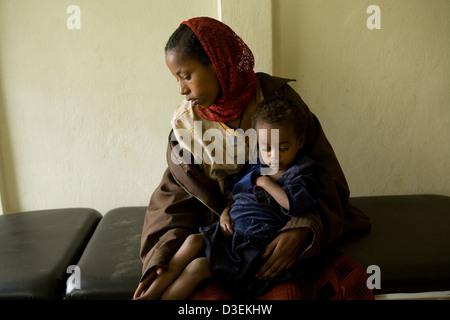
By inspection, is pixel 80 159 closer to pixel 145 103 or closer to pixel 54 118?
pixel 54 118

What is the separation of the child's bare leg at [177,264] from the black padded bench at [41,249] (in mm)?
486

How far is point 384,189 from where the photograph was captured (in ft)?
8.50

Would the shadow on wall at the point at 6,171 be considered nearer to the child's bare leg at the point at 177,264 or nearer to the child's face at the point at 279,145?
the child's bare leg at the point at 177,264

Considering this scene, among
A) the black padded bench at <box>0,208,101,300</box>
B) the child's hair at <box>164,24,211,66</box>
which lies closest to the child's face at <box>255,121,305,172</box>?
the child's hair at <box>164,24,211,66</box>

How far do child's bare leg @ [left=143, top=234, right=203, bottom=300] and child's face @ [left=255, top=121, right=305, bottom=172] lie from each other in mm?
416

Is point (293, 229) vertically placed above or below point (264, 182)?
below

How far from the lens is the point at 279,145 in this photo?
1486mm

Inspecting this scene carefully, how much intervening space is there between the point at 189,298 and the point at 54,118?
1.55m

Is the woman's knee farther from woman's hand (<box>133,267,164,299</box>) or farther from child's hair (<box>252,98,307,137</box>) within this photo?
child's hair (<box>252,98,307,137</box>)

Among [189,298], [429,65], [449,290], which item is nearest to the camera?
[189,298]

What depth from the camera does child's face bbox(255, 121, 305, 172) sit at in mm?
1471

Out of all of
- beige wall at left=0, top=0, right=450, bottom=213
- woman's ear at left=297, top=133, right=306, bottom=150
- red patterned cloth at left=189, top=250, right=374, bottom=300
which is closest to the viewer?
red patterned cloth at left=189, top=250, right=374, bottom=300

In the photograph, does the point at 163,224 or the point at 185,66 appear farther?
the point at 163,224
